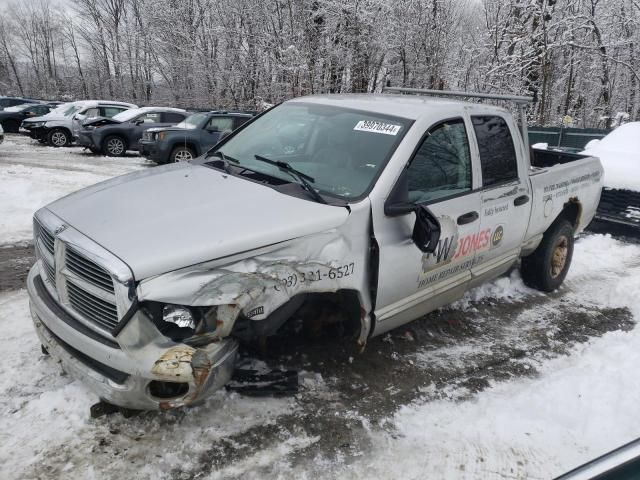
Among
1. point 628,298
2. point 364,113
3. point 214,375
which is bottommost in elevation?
point 628,298

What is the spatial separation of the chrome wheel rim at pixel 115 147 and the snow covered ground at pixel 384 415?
11818 mm

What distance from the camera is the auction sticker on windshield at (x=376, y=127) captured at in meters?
3.41

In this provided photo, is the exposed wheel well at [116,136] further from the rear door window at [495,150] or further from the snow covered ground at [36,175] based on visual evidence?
the rear door window at [495,150]

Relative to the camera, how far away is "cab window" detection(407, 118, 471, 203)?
336 centimetres

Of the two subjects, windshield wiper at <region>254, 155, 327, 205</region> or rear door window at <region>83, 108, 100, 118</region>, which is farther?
rear door window at <region>83, 108, 100, 118</region>

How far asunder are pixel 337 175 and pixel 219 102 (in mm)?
31743

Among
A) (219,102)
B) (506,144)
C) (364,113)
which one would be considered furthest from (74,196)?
(219,102)

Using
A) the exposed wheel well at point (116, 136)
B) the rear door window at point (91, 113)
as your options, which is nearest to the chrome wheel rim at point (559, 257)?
the exposed wheel well at point (116, 136)

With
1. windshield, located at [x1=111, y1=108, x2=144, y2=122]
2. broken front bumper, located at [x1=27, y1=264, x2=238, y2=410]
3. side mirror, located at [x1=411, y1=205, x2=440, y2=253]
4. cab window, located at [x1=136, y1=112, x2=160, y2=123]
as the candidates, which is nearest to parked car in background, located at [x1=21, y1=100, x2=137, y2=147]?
windshield, located at [x1=111, y1=108, x2=144, y2=122]

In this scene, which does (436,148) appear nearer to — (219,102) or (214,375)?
(214,375)

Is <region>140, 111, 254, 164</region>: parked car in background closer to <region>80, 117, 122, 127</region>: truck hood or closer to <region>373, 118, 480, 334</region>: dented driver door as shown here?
<region>80, 117, 122, 127</region>: truck hood

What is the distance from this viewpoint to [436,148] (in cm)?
355

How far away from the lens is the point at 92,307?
2480mm

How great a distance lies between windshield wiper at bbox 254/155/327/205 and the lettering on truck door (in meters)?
1.47
